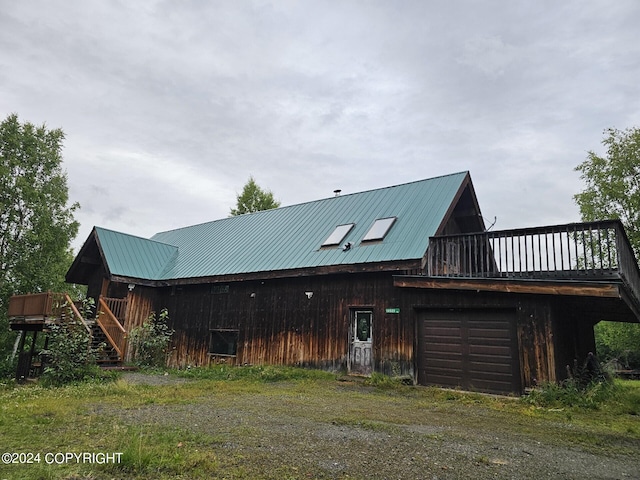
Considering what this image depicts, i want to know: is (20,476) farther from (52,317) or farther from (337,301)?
(52,317)

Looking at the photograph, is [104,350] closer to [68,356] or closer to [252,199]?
[68,356]

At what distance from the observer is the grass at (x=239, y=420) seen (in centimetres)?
426

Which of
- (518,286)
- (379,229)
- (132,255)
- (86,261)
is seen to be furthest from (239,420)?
(86,261)

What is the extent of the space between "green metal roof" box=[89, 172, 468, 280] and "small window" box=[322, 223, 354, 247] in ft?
0.51

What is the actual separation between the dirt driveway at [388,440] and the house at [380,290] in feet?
8.07

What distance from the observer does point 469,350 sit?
37.0ft

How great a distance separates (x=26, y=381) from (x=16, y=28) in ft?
36.9

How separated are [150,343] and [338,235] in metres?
8.67

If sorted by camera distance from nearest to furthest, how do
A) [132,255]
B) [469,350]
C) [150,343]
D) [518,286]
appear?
1. [518,286]
2. [469,350]
3. [150,343]
4. [132,255]

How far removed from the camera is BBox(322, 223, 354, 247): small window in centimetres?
1500

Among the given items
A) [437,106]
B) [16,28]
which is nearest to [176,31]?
[16,28]

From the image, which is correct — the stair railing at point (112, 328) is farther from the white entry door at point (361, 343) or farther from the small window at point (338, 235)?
the white entry door at point (361, 343)

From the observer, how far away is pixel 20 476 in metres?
3.83

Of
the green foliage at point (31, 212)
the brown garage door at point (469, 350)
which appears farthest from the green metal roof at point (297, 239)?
the green foliage at point (31, 212)
